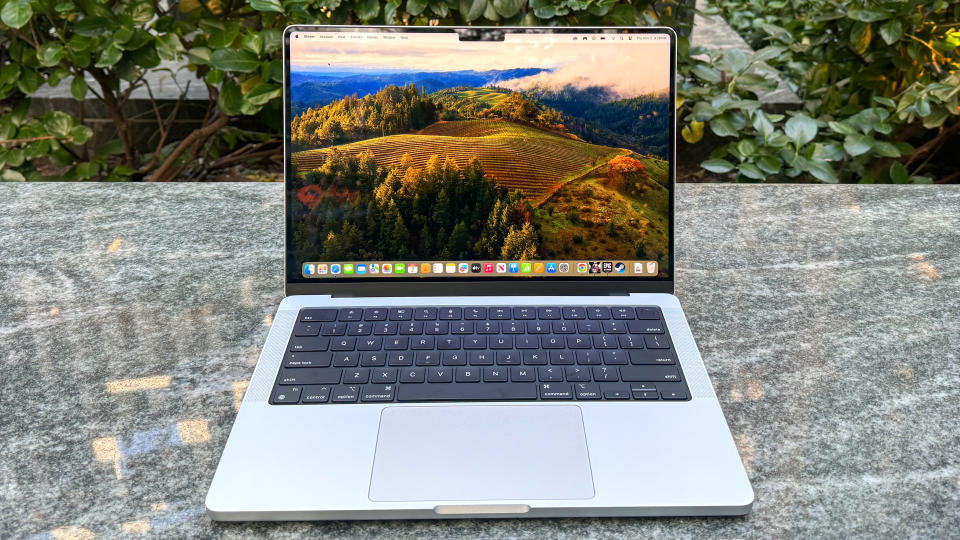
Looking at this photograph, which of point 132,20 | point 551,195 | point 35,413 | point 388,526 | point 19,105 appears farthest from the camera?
point 19,105

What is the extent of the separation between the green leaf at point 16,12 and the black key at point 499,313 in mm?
1145

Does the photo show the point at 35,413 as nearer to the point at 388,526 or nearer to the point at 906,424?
the point at 388,526

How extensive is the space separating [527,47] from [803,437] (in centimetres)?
49

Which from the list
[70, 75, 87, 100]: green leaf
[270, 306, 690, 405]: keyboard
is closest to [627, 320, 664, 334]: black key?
[270, 306, 690, 405]: keyboard

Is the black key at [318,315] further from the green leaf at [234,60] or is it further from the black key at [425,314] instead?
the green leaf at [234,60]

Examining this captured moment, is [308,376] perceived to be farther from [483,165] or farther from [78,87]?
[78,87]

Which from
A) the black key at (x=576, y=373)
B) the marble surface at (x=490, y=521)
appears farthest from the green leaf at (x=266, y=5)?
the black key at (x=576, y=373)

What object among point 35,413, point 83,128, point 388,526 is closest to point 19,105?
point 83,128

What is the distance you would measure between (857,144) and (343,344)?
1.11 metres

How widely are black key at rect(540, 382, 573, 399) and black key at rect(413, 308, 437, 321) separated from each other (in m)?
0.15

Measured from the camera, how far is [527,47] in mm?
813

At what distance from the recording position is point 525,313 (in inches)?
30.2

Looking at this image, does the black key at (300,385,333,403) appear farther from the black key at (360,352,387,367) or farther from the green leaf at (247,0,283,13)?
the green leaf at (247,0,283,13)

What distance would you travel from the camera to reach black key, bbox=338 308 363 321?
0.76m
